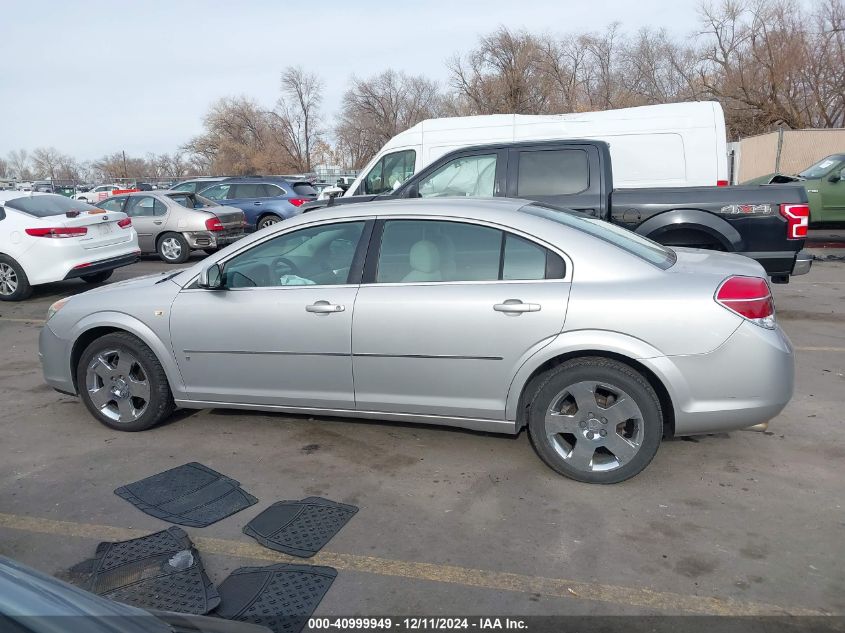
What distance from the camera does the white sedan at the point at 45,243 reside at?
9.68 m

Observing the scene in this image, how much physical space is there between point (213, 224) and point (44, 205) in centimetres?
386

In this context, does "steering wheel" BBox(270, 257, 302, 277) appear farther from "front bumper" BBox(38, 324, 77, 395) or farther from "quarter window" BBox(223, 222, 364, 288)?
"front bumper" BBox(38, 324, 77, 395)

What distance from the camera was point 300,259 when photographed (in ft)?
14.8

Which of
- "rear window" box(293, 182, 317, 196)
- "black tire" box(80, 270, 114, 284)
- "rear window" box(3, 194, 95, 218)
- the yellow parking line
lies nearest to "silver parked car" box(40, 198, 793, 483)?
the yellow parking line

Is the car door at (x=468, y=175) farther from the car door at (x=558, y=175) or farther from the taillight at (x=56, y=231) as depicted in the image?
the taillight at (x=56, y=231)

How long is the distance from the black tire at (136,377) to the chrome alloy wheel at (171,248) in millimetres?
9474

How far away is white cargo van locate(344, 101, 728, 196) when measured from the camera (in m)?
9.12

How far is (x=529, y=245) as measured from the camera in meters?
3.99

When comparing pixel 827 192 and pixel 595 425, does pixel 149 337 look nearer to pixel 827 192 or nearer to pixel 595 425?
pixel 595 425

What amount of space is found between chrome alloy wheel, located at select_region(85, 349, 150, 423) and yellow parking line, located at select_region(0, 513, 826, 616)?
1309 millimetres

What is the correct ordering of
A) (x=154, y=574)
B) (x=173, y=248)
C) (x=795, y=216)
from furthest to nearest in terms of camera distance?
(x=173, y=248)
(x=795, y=216)
(x=154, y=574)

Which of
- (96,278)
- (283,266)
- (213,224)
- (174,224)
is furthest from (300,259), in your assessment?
(174,224)

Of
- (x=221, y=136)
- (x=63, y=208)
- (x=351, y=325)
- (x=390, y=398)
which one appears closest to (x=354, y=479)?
(x=390, y=398)

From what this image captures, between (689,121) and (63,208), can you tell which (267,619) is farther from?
(63,208)
